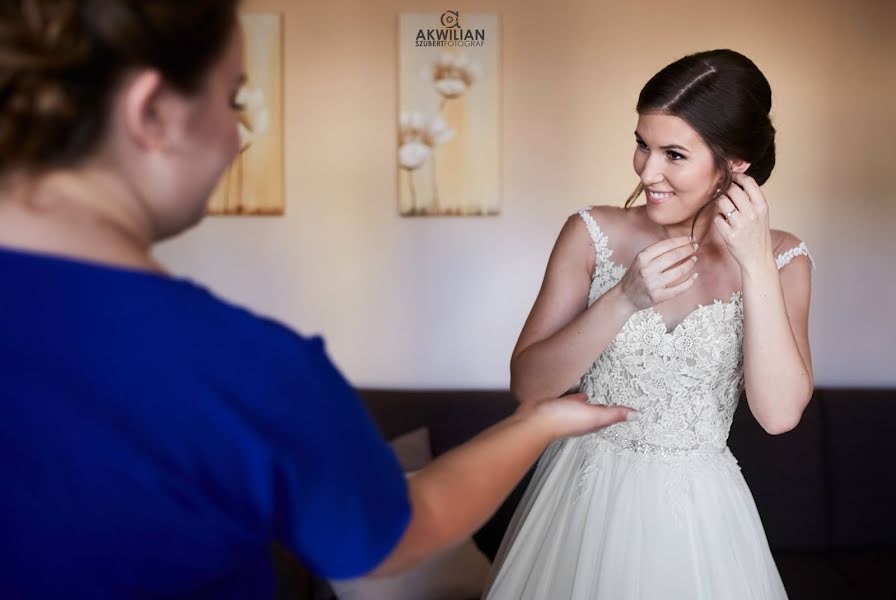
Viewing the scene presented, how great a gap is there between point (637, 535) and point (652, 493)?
0.28 feet

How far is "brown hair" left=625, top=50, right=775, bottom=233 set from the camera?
152 cm

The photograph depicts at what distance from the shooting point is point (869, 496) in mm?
2682

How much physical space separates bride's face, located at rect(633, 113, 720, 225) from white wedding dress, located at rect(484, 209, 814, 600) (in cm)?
16

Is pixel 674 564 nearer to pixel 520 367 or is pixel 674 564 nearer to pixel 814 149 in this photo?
pixel 520 367

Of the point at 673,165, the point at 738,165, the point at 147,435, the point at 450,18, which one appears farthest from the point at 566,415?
the point at 450,18

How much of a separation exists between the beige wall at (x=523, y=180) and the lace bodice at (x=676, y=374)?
1.27m

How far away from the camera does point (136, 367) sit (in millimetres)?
561

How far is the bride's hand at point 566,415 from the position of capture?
2.81 feet

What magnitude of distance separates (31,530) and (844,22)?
2.92 m

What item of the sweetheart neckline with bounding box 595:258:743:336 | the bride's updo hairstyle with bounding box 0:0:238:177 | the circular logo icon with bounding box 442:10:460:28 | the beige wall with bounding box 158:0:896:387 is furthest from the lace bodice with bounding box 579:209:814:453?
the circular logo icon with bounding box 442:10:460:28

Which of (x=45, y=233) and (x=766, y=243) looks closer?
(x=45, y=233)

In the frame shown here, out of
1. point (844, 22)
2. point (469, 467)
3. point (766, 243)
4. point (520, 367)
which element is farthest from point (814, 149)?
point (469, 467)

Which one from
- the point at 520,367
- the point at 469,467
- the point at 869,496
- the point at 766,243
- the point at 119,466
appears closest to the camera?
the point at 119,466

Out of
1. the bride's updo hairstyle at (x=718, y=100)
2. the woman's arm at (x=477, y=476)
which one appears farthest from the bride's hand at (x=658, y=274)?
the woman's arm at (x=477, y=476)
